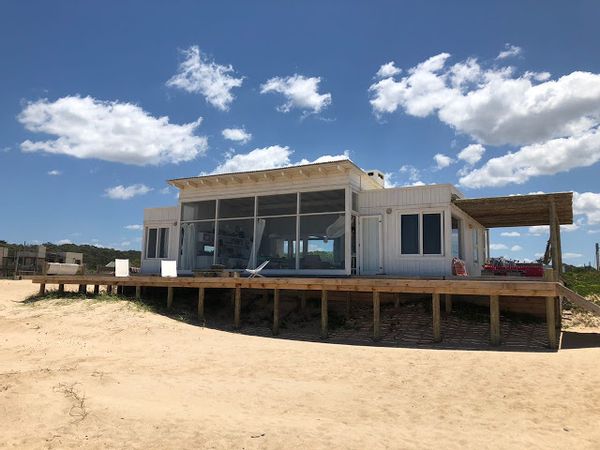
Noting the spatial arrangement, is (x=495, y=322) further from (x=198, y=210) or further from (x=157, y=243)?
(x=157, y=243)

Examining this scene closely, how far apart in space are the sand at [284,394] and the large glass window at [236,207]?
5.80 m

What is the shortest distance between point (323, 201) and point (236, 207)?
3322mm

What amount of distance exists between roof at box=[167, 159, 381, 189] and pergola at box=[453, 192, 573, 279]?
3.28m

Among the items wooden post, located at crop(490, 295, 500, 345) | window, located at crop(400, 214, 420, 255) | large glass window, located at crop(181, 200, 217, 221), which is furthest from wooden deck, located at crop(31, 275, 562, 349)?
large glass window, located at crop(181, 200, 217, 221)

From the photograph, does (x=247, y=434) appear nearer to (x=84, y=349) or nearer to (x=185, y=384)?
(x=185, y=384)

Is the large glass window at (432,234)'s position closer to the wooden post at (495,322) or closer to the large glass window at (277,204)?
the wooden post at (495,322)

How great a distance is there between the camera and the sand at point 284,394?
17.2ft

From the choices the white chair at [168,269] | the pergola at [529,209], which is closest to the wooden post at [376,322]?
the pergola at [529,209]

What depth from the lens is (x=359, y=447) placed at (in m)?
4.98

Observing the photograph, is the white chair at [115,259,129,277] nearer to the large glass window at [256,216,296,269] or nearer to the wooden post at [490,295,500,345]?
the large glass window at [256,216,296,269]

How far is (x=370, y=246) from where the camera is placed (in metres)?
14.3

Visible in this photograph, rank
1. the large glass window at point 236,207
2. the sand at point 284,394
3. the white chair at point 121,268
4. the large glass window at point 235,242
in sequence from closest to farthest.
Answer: the sand at point 284,394 < the white chair at point 121,268 < the large glass window at point 235,242 < the large glass window at point 236,207

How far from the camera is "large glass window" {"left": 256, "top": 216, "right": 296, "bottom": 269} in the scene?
15.0 metres

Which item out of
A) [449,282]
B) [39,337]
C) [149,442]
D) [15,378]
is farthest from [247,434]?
[39,337]
